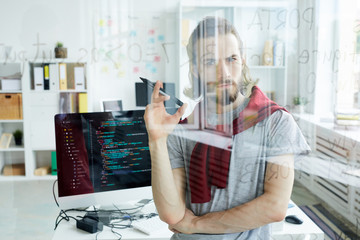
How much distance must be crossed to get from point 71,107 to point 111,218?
14.1 inches

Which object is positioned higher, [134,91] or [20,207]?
[134,91]

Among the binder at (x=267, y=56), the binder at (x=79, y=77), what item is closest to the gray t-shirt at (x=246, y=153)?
the binder at (x=267, y=56)

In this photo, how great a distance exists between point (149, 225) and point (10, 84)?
54 centimetres

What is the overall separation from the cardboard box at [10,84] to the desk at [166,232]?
41 cm

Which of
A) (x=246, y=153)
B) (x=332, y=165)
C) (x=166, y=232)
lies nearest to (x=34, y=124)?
(x=166, y=232)

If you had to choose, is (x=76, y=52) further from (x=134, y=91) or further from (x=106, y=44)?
(x=134, y=91)

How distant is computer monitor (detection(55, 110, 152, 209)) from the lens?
938 millimetres

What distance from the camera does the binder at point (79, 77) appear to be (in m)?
0.91

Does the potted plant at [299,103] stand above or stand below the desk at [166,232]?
above

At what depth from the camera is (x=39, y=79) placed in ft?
3.08

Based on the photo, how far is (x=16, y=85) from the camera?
0.91 metres

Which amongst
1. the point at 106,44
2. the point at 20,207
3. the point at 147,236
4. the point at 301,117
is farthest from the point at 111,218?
the point at 301,117

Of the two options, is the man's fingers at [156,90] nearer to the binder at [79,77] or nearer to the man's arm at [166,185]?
the man's arm at [166,185]

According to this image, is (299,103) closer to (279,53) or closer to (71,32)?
(279,53)
